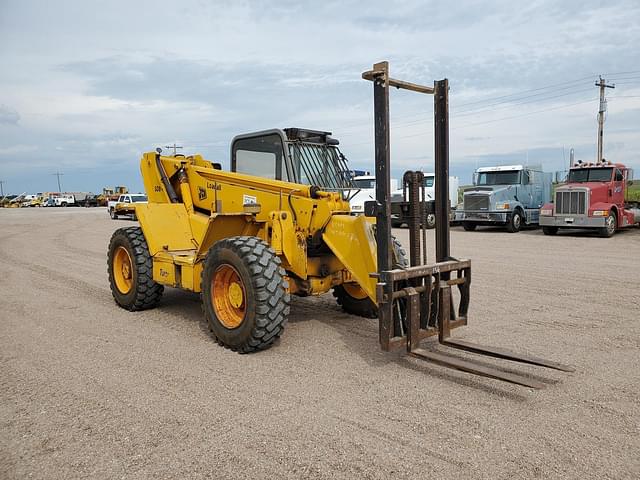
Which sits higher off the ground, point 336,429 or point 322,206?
point 322,206

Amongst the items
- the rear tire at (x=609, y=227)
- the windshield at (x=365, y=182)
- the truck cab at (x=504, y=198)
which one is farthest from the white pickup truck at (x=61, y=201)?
the rear tire at (x=609, y=227)

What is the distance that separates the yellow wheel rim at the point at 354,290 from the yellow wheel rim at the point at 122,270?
3.14 m

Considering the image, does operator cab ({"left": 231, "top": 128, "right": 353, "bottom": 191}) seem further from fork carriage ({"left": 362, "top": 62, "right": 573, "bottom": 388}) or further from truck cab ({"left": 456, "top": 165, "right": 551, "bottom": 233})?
truck cab ({"left": 456, "top": 165, "right": 551, "bottom": 233})

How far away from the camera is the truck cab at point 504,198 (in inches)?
779

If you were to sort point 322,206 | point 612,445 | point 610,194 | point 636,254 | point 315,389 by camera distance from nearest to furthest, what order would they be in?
point 612,445 < point 315,389 < point 322,206 < point 636,254 < point 610,194

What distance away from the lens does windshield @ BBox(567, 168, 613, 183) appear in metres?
17.8

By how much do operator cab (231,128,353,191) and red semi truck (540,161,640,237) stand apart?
13.3 metres

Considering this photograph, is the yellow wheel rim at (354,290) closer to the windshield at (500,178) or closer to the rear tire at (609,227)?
the rear tire at (609,227)

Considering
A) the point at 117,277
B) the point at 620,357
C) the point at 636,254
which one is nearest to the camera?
the point at 620,357

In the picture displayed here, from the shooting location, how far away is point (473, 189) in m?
20.8

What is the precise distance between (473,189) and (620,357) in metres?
16.4

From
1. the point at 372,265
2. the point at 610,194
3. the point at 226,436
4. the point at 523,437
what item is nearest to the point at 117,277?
the point at 372,265

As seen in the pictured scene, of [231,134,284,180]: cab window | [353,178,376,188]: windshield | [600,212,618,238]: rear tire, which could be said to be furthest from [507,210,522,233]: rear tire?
[231,134,284,180]: cab window

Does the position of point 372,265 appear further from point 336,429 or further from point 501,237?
point 501,237
